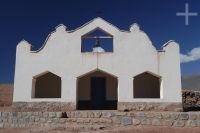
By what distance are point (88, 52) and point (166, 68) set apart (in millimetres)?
4798

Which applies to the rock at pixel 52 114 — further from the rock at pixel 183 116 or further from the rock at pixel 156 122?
the rock at pixel 183 116

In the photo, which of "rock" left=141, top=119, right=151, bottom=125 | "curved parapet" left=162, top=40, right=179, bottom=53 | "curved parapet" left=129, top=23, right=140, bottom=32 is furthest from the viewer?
"curved parapet" left=129, top=23, right=140, bottom=32

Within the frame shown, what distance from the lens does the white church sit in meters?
20.4

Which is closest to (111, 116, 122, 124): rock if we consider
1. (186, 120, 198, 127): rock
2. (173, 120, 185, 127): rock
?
(173, 120, 185, 127): rock

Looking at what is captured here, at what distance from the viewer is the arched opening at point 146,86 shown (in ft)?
73.6

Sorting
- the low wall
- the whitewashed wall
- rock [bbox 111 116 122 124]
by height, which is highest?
the whitewashed wall

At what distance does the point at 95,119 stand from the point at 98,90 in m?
4.45

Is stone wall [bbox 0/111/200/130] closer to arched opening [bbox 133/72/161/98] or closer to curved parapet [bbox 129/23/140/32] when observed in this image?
arched opening [bbox 133/72/161/98]

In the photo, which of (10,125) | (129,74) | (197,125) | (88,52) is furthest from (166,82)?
(10,125)

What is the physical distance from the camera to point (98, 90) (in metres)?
22.5

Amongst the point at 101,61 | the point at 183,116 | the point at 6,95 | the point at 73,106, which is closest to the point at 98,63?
the point at 101,61

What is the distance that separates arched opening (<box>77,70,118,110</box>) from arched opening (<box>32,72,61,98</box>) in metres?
1.51

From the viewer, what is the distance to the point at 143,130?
16.1m

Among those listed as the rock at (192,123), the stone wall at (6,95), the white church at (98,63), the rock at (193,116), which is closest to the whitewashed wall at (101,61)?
the white church at (98,63)
